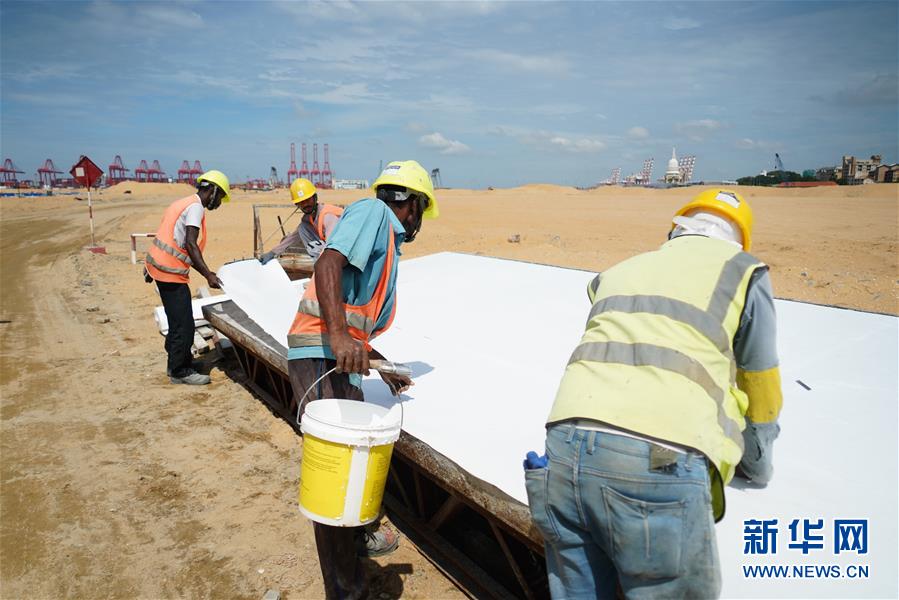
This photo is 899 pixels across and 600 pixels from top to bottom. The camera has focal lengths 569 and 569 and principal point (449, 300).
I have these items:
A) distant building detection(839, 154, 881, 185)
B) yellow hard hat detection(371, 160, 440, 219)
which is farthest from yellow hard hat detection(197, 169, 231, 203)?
distant building detection(839, 154, 881, 185)

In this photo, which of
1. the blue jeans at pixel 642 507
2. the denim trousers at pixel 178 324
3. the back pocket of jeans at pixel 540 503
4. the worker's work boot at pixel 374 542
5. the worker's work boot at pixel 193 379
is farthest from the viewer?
the worker's work boot at pixel 193 379

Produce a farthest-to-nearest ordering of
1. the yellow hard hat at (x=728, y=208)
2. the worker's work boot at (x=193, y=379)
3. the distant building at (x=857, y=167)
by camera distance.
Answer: the distant building at (x=857, y=167), the worker's work boot at (x=193, y=379), the yellow hard hat at (x=728, y=208)

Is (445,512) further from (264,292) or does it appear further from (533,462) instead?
(264,292)

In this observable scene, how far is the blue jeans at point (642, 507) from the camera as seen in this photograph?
4.29 feet

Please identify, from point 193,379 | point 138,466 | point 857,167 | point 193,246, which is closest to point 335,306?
point 138,466

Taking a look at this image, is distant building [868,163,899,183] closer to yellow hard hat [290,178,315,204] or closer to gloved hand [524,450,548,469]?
yellow hard hat [290,178,315,204]

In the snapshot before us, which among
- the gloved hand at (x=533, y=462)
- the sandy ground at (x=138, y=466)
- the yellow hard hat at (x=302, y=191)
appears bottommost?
the sandy ground at (x=138, y=466)

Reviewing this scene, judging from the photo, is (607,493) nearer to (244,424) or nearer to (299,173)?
(244,424)

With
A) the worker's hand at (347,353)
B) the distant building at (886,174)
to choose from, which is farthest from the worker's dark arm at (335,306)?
the distant building at (886,174)

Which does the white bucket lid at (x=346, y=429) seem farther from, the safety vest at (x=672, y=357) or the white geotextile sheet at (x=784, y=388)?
the safety vest at (x=672, y=357)

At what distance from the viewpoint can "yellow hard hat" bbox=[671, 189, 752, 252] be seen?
170 cm

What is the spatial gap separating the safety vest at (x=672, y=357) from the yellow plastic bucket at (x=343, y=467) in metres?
0.74

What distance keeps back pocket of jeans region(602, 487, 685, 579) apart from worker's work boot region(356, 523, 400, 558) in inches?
68.6

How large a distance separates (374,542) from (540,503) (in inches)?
62.9
